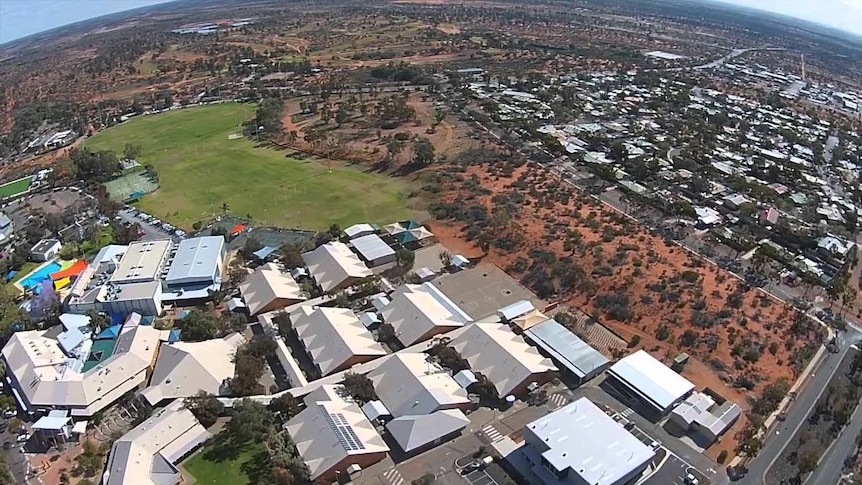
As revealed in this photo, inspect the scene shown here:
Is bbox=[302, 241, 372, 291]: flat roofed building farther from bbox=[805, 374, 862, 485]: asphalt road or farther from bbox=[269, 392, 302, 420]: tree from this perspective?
bbox=[805, 374, 862, 485]: asphalt road

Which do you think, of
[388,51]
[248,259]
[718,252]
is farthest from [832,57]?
[248,259]

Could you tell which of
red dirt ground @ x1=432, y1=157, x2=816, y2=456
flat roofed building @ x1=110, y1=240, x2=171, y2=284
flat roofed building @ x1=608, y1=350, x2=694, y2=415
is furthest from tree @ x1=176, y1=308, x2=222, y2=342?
flat roofed building @ x1=608, y1=350, x2=694, y2=415

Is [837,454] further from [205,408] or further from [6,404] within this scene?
[6,404]

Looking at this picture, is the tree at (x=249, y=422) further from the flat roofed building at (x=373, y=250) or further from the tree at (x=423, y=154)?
the tree at (x=423, y=154)

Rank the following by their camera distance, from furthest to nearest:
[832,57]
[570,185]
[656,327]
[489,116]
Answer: [832,57] → [489,116] → [570,185] → [656,327]

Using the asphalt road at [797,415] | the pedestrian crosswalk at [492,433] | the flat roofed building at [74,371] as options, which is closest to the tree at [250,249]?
the flat roofed building at [74,371]

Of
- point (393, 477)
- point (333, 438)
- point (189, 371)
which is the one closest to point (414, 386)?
point (393, 477)

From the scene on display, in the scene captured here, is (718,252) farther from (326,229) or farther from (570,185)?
(326,229)
